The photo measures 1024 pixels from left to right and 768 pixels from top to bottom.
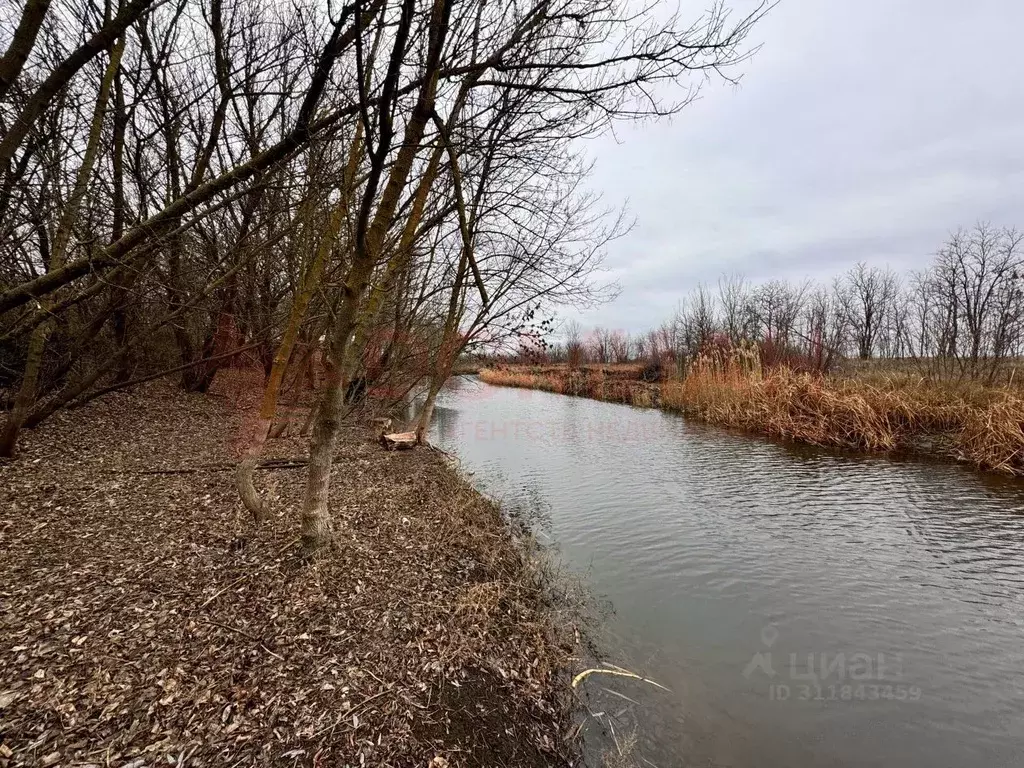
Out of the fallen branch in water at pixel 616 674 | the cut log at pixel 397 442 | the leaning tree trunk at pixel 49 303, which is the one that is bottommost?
the fallen branch in water at pixel 616 674

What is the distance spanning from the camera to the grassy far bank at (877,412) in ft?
31.0

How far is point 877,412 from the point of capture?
11.7 meters

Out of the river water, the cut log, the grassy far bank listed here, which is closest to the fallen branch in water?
the river water

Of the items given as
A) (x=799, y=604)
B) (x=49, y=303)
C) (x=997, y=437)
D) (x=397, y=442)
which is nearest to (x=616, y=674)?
(x=799, y=604)

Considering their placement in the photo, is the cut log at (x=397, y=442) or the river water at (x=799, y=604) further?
the cut log at (x=397, y=442)

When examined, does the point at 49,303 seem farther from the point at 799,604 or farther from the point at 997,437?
the point at 997,437

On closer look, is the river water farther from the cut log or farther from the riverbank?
the cut log

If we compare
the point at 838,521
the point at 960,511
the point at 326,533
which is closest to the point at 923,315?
the point at 960,511

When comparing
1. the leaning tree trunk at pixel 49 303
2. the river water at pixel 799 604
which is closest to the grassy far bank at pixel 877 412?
the river water at pixel 799 604

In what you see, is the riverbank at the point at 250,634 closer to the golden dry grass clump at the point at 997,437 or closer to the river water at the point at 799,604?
the river water at the point at 799,604

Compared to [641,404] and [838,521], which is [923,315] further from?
[838,521]

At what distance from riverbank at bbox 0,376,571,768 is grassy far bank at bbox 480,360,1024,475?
6.93m

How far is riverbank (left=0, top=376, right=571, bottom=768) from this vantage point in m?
2.28

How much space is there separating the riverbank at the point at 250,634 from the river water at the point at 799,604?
2.60 ft
